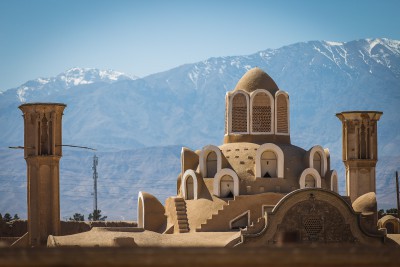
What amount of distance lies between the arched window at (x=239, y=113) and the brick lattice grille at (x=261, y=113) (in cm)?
47

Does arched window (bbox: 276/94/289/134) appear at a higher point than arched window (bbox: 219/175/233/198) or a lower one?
higher

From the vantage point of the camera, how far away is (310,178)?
163ft

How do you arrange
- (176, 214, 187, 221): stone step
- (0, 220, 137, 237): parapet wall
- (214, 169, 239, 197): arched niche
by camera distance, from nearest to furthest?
1. (214, 169, 239, 197): arched niche
2. (176, 214, 187, 221): stone step
3. (0, 220, 137, 237): parapet wall

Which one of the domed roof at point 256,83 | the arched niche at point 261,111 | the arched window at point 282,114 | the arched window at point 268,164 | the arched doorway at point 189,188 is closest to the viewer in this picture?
the arched window at point 268,164

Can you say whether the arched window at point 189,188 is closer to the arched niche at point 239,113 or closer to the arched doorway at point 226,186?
the arched doorway at point 226,186

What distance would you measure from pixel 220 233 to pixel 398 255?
2866cm

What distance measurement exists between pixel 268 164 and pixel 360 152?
5254mm

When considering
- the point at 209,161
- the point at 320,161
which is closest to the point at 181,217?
the point at 209,161

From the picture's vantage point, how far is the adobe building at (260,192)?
43.3 m

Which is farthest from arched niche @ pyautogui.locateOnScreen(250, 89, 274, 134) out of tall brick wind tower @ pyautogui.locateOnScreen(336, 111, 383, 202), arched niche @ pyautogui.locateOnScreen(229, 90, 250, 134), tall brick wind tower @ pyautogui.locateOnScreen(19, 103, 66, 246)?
tall brick wind tower @ pyautogui.locateOnScreen(19, 103, 66, 246)

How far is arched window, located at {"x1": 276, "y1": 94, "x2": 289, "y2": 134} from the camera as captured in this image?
51594 millimetres

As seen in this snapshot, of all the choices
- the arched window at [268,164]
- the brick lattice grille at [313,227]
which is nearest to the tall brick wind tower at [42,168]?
the arched window at [268,164]

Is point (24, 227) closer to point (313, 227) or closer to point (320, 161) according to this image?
point (320, 161)

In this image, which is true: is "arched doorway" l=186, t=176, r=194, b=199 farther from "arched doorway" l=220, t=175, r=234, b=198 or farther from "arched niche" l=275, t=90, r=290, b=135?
"arched niche" l=275, t=90, r=290, b=135
